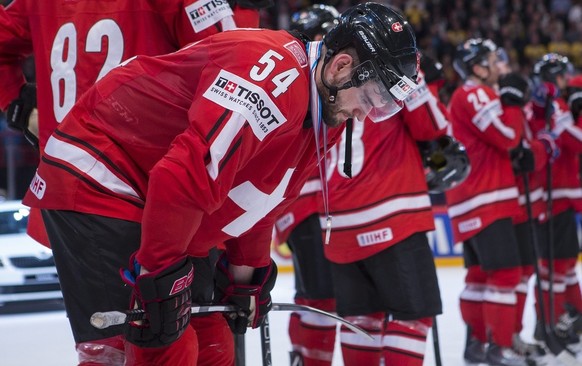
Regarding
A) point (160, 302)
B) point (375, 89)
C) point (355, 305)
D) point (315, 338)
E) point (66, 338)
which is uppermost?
point (375, 89)

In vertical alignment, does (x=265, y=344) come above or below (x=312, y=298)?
above

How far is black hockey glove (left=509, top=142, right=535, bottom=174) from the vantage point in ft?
15.9

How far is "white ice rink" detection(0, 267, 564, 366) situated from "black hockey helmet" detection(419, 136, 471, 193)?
1.08 metres

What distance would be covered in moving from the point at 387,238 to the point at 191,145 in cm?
159

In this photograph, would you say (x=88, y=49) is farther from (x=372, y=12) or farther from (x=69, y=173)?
(x=372, y=12)

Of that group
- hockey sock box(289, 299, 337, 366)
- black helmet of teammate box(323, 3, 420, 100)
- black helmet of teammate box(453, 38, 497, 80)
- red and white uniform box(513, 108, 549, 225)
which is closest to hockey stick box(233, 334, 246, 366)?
black helmet of teammate box(323, 3, 420, 100)

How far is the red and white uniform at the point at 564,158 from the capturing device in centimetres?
535

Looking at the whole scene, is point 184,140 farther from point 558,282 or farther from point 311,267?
point 558,282

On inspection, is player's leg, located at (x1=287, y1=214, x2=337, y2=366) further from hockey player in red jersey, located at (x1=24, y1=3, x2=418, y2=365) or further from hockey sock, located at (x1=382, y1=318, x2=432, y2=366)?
hockey player in red jersey, located at (x1=24, y1=3, x2=418, y2=365)

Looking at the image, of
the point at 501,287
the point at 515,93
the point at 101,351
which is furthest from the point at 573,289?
the point at 101,351

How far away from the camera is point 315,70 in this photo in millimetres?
2047

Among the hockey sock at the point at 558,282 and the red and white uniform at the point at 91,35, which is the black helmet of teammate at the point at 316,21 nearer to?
the red and white uniform at the point at 91,35

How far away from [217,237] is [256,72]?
1.54 ft

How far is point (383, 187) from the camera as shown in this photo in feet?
11.1
